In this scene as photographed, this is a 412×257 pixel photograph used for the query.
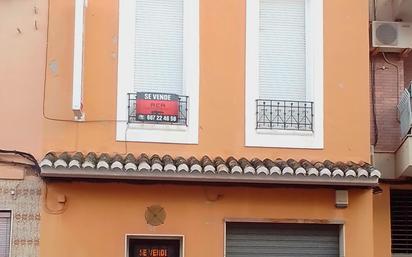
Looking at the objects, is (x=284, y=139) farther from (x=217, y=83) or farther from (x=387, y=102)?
(x=387, y=102)

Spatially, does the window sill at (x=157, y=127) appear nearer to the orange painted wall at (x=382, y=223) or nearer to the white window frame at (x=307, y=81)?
the white window frame at (x=307, y=81)

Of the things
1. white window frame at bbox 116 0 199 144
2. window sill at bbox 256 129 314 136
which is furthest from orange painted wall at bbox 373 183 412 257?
white window frame at bbox 116 0 199 144

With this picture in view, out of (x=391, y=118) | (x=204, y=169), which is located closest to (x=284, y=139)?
(x=204, y=169)

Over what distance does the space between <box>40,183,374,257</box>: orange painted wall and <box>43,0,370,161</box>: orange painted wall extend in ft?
2.02

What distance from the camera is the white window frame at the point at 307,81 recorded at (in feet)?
41.1

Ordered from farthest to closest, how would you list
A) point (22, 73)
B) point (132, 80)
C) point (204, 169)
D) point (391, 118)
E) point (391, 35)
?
point (391, 118) < point (391, 35) < point (132, 80) < point (22, 73) < point (204, 169)

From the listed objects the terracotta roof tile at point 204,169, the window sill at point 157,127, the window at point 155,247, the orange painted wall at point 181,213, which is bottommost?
the window at point 155,247

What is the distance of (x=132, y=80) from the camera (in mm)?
12469

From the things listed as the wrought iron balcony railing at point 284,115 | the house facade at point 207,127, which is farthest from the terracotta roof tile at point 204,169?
the wrought iron balcony railing at point 284,115

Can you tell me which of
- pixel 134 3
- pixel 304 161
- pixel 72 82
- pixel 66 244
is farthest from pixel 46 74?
pixel 304 161

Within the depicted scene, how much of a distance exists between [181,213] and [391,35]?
5067 millimetres

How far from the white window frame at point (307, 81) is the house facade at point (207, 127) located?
22 mm

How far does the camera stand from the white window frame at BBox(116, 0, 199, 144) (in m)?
12.2

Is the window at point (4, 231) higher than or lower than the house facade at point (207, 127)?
lower
